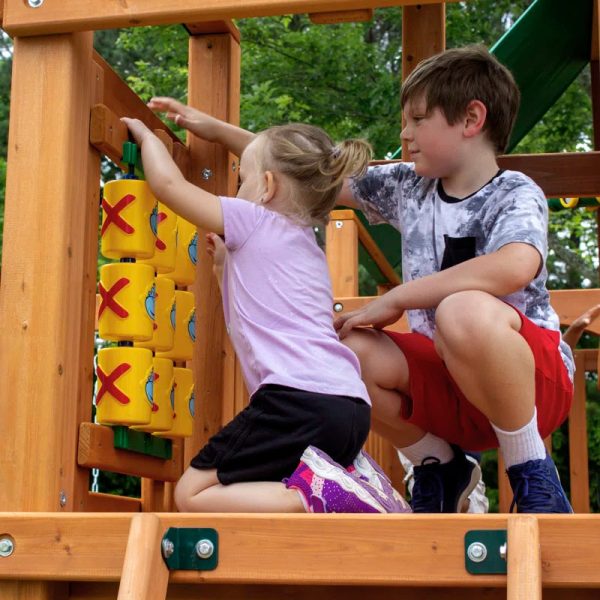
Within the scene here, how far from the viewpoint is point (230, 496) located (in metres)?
2.41

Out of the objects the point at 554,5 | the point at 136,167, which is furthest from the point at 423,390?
the point at 554,5

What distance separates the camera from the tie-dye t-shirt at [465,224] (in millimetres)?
2650

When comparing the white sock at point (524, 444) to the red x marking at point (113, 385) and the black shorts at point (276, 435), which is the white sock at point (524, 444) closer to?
the black shorts at point (276, 435)

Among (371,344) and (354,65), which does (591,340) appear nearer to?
(354,65)

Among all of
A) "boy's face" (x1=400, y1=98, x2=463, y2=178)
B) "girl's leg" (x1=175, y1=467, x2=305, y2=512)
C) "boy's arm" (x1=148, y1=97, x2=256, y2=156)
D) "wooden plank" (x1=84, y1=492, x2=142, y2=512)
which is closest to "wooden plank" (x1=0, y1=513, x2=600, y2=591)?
"girl's leg" (x1=175, y1=467, x2=305, y2=512)

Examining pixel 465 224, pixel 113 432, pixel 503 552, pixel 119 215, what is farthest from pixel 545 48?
pixel 503 552

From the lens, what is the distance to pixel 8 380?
7.94ft

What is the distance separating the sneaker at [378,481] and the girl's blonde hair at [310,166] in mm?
587

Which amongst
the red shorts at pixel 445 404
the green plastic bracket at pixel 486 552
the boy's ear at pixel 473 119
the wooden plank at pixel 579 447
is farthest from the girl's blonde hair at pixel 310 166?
the wooden plank at pixel 579 447

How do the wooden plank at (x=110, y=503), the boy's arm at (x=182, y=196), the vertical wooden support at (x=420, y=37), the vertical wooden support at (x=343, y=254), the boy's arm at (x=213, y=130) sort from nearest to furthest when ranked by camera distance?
the boy's arm at (x=182, y=196), the boy's arm at (x=213, y=130), the wooden plank at (x=110, y=503), the vertical wooden support at (x=420, y=37), the vertical wooden support at (x=343, y=254)

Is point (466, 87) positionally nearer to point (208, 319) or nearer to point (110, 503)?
point (208, 319)

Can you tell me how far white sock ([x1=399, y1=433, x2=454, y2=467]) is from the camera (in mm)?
2924

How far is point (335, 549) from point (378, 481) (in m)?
0.66

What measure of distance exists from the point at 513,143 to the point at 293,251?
3.40 m
